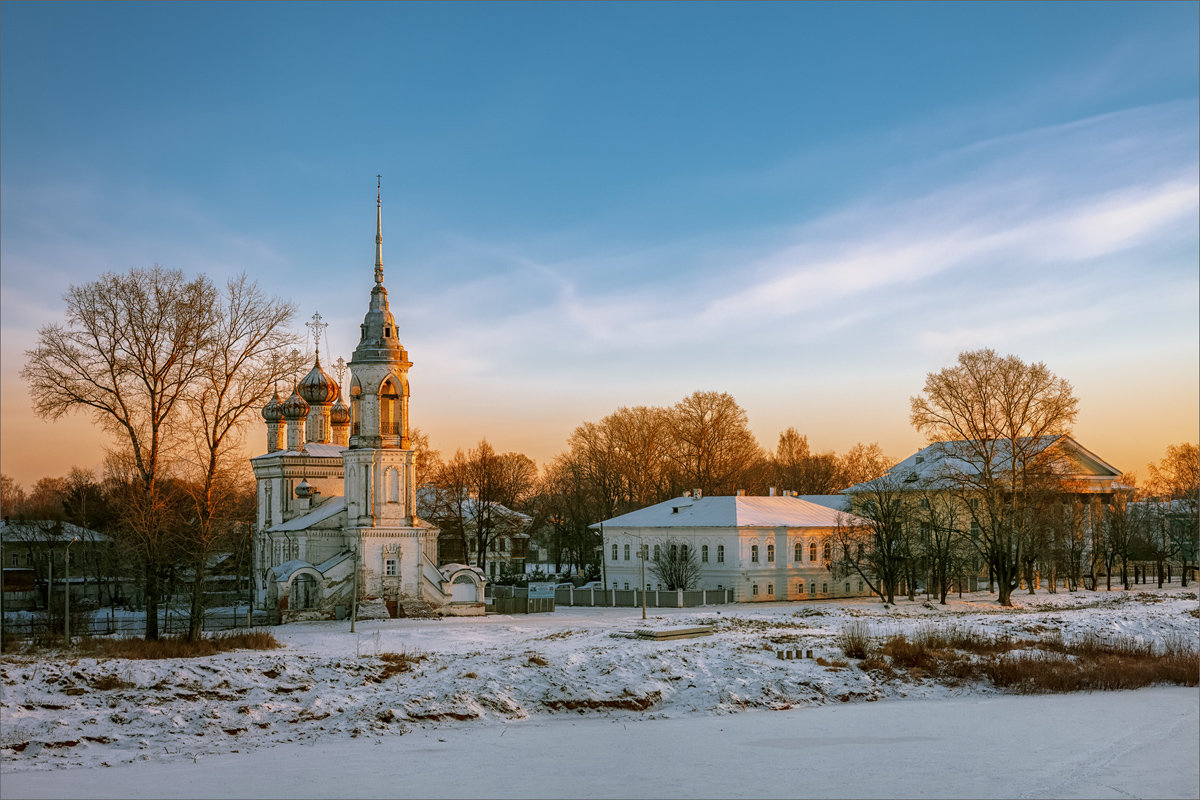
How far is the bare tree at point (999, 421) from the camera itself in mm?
43156

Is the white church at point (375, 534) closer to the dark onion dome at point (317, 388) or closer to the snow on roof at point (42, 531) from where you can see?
the dark onion dome at point (317, 388)

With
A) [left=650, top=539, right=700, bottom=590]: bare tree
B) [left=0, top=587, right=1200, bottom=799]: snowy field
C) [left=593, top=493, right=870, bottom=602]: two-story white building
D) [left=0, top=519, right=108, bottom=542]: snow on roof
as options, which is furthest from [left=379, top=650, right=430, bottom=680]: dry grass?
[left=0, top=519, right=108, bottom=542]: snow on roof

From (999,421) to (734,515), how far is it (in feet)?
44.2

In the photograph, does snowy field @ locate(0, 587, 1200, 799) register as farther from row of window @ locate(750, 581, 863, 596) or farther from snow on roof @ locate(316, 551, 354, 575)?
row of window @ locate(750, 581, 863, 596)

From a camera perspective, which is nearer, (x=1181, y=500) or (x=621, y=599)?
(x=621, y=599)

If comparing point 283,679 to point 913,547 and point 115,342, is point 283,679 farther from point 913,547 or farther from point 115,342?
point 913,547

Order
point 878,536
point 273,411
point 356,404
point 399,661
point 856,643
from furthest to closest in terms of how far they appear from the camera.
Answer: point 273,411 → point 878,536 → point 356,404 → point 856,643 → point 399,661

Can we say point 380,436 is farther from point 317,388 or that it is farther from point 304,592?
point 317,388

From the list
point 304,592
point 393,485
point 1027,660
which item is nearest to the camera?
point 1027,660

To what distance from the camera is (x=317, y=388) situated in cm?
5412

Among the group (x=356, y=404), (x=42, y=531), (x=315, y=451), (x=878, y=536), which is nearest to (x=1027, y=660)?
(x=878, y=536)

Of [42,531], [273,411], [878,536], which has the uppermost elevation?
[273,411]

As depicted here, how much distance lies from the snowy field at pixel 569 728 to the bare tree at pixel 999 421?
18603mm

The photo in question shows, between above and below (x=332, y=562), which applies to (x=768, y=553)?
below
